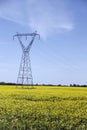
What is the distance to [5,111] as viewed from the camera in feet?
58.1

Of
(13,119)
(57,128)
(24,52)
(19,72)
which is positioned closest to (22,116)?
(13,119)

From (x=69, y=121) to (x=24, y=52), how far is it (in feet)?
154

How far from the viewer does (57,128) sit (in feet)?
45.0

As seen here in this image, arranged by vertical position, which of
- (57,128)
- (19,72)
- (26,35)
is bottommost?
(57,128)

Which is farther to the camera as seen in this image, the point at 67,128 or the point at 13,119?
the point at 13,119

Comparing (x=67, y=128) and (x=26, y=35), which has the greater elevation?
(x=26, y=35)

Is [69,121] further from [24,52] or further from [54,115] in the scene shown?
[24,52]

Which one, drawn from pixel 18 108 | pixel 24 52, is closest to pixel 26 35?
pixel 24 52

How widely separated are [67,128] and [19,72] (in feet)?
144

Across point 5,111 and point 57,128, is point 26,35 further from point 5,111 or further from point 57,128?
point 57,128

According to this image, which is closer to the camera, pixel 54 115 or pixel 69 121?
pixel 69 121

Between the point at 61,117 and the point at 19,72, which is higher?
the point at 19,72

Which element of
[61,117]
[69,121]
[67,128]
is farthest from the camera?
[61,117]

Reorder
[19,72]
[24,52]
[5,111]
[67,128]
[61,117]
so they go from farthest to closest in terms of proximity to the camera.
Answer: [24,52], [19,72], [5,111], [61,117], [67,128]
